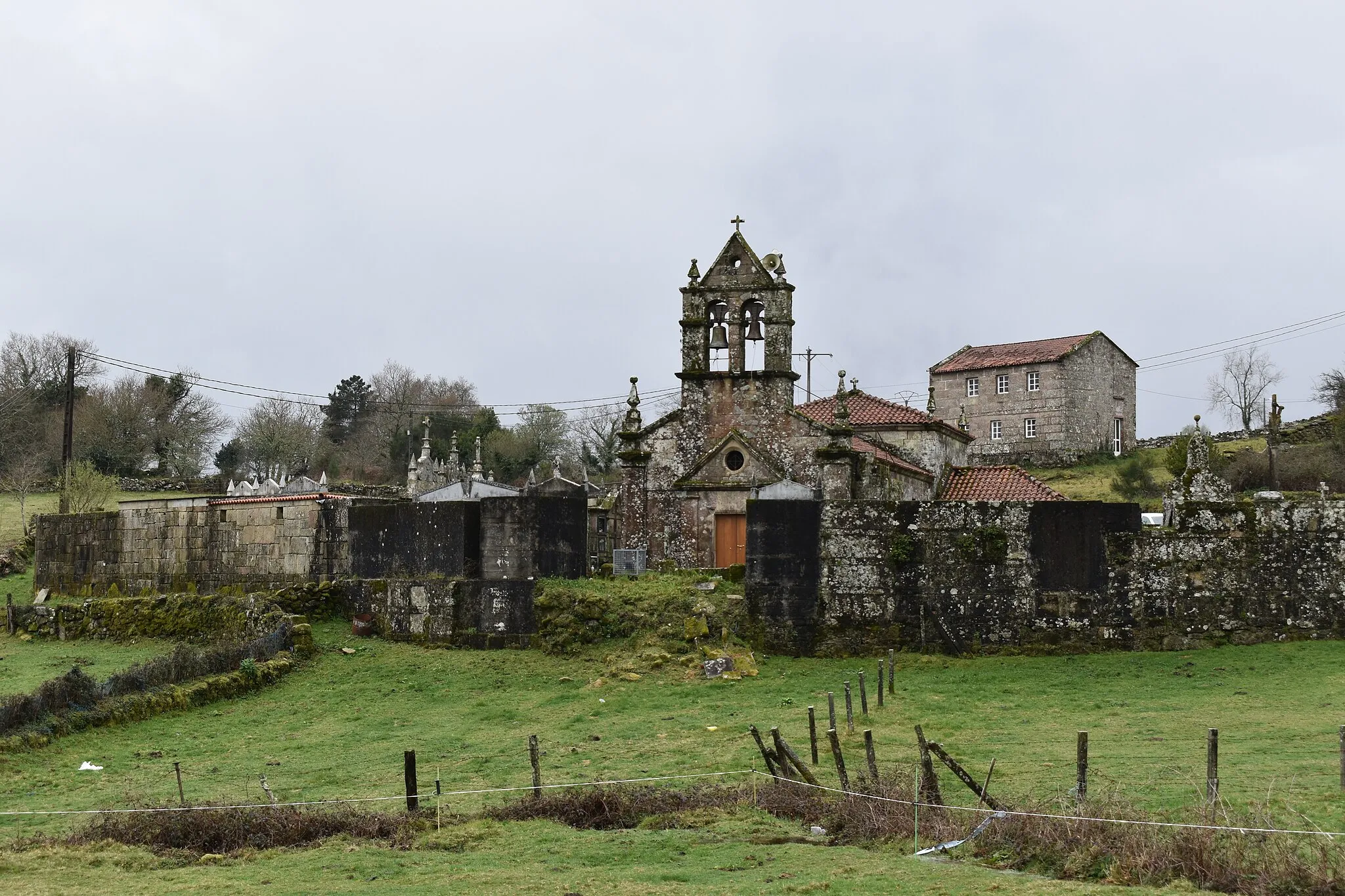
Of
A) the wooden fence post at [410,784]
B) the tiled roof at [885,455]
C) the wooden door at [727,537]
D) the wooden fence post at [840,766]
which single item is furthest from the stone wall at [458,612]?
the wooden fence post at [840,766]

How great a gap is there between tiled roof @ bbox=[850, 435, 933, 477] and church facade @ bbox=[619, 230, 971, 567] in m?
0.80

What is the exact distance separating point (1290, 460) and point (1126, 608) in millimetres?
34295

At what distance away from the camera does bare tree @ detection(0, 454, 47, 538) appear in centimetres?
5346

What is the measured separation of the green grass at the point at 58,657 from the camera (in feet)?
76.0

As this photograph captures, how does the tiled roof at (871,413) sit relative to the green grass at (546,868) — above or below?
above

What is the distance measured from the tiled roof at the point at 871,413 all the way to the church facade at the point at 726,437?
5.80 metres

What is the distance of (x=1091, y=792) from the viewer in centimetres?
1156

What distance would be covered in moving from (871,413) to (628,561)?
12.5m

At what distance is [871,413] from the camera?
39062 mm

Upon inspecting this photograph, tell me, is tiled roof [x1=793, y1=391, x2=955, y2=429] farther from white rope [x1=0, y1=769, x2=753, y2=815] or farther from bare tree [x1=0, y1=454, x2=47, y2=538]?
bare tree [x1=0, y1=454, x2=47, y2=538]

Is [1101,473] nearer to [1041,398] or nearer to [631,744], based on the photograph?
[1041,398]

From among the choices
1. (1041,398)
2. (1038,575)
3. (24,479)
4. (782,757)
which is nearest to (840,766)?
(782,757)

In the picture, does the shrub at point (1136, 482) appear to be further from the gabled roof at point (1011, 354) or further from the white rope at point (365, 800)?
the white rope at point (365, 800)

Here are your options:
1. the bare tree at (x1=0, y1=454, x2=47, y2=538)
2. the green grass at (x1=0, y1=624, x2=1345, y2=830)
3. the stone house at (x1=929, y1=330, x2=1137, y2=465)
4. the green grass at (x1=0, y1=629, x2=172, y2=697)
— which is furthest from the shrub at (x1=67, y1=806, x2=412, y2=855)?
the stone house at (x1=929, y1=330, x2=1137, y2=465)
